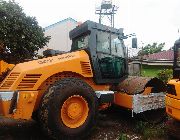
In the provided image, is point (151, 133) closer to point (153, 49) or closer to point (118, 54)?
point (118, 54)

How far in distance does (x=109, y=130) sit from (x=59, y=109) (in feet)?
6.03

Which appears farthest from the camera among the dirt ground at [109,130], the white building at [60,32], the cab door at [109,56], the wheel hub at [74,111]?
the white building at [60,32]

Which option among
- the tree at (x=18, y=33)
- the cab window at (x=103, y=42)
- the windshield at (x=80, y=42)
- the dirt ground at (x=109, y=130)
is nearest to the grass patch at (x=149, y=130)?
the dirt ground at (x=109, y=130)

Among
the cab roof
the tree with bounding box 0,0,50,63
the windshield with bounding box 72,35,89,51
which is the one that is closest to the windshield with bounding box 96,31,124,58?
the cab roof

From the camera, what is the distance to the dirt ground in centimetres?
698

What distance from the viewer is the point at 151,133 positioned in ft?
23.3

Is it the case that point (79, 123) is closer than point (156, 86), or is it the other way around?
point (79, 123)

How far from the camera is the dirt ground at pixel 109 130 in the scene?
6.98 metres

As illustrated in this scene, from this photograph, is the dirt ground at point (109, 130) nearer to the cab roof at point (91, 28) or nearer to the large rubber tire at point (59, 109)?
the large rubber tire at point (59, 109)

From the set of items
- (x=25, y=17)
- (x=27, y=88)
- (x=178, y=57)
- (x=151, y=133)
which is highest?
(x=25, y=17)

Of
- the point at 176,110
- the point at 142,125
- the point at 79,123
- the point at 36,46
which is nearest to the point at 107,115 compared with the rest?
the point at 142,125

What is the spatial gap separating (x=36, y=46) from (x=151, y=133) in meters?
10.9

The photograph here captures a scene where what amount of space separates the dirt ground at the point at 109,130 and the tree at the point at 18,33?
7.55 meters

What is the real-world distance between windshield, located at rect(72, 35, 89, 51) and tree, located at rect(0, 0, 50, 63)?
22.2 ft
